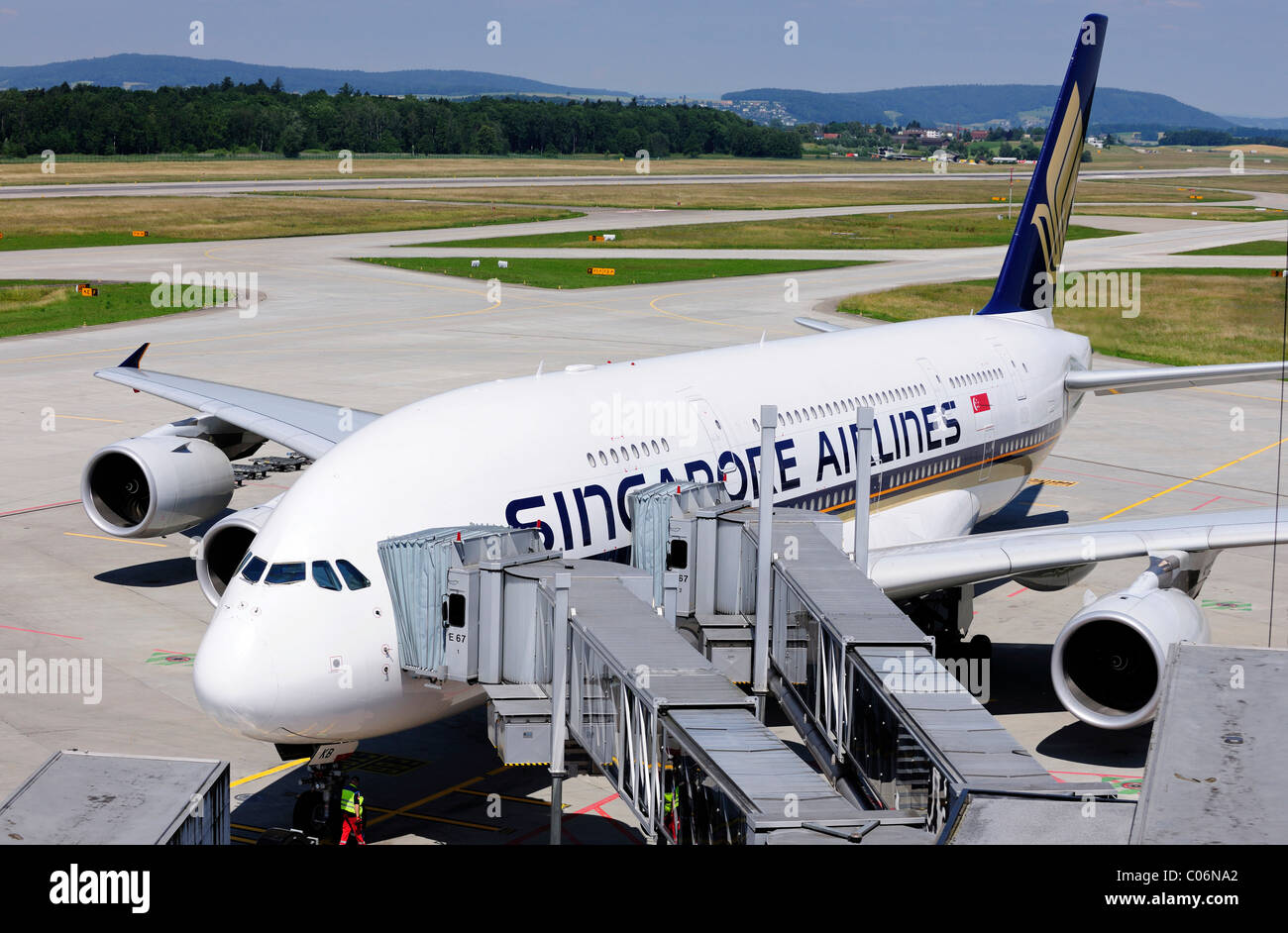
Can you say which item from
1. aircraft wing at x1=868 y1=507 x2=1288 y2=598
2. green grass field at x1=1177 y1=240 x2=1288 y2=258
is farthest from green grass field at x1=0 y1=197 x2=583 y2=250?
aircraft wing at x1=868 y1=507 x2=1288 y2=598

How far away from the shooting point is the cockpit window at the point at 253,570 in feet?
51.5

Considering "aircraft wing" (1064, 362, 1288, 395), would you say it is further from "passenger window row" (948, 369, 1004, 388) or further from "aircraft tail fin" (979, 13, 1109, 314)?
"passenger window row" (948, 369, 1004, 388)

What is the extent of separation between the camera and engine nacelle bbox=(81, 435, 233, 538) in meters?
26.7

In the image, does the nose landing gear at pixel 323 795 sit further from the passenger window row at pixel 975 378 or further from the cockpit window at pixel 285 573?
the passenger window row at pixel 975 378

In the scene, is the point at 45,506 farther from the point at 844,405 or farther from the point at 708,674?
the point at 708,674

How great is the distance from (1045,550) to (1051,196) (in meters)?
14.6

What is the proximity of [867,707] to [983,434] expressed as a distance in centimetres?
1481

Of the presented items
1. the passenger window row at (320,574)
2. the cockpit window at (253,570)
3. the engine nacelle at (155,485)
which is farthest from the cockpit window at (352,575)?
the engine nacelle at (155,485)

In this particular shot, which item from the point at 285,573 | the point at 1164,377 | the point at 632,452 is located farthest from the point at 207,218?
the point at 285,573

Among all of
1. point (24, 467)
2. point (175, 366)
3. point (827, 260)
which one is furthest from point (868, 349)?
point (827, 260)

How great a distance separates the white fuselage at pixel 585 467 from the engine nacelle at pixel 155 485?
9378 mm

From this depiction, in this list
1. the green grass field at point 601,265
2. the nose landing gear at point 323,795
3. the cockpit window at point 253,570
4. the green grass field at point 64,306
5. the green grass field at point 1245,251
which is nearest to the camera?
the cockpit window at point 253,570

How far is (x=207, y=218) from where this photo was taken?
115125mm
